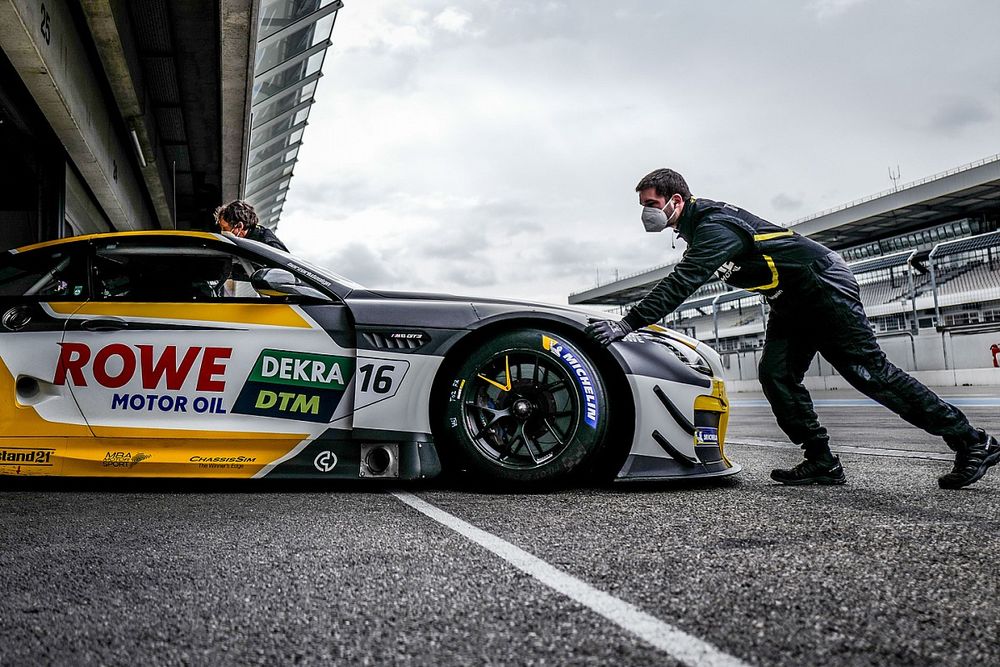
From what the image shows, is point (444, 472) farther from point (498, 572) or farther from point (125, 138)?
point (125, 138)

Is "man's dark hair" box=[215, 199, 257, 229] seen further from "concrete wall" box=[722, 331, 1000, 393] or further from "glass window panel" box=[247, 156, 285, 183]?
"concrete wall" box=[722, 331, 1000, 393]

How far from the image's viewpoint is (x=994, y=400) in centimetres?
1230

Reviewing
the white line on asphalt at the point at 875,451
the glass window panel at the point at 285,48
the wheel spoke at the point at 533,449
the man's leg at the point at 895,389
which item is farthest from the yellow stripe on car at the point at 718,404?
the glass window panel at the point at 285,48

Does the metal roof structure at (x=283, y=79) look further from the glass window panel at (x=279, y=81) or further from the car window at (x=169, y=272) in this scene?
the car window at (x=169, y=272)

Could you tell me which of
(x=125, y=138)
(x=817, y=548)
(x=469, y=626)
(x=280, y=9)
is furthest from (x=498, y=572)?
(x=125, y=138)

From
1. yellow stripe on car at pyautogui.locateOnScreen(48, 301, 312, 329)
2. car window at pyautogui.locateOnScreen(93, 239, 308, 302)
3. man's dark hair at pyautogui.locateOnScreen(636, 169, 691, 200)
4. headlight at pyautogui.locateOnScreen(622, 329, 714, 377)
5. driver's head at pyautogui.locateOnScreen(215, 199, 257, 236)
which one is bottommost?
headlight at pyautogui.locateOnScreen(622, 329, 714, 377)

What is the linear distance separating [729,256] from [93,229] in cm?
1295

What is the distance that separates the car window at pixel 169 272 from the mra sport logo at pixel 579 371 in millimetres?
1262

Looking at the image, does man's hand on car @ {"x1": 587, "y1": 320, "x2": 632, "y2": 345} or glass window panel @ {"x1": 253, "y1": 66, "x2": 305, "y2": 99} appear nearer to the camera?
man's hand on car @ {"x1": 587, "y1": 320, "x2": 632, "y2": 345}

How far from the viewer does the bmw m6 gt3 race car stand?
3.47 m

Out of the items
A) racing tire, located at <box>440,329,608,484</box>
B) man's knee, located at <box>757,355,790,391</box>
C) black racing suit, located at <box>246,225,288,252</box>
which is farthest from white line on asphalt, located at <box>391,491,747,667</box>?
black racing suit, located at <box>246,225,288,252</box>

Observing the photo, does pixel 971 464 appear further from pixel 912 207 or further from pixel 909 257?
pixel 912 207

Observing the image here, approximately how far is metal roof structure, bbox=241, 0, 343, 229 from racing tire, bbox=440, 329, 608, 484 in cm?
672

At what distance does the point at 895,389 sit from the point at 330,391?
8.54 feet
